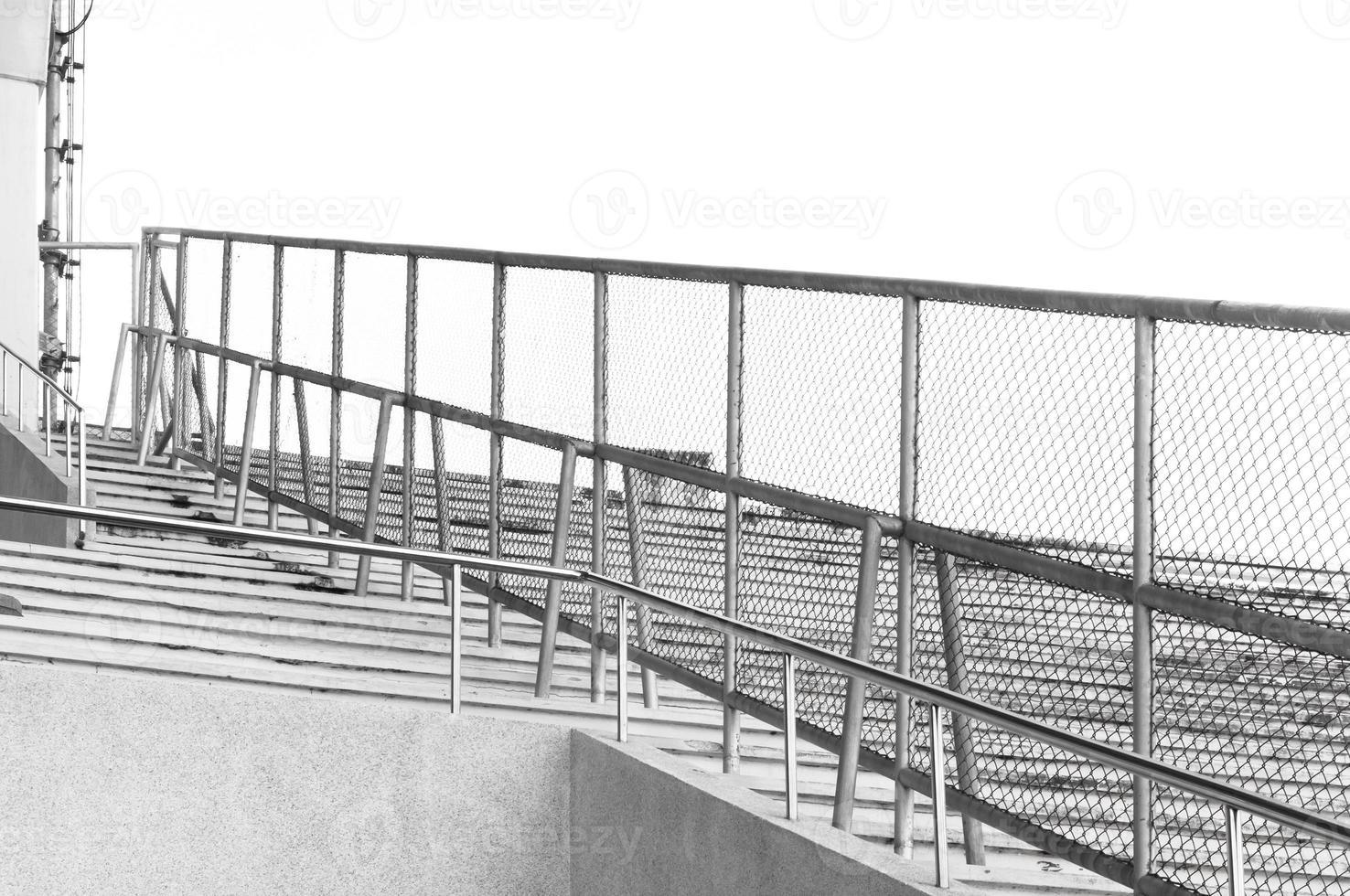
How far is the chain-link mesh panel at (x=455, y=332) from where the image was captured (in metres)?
8.66

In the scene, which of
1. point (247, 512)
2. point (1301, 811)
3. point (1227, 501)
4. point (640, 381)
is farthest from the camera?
point (247, 512)

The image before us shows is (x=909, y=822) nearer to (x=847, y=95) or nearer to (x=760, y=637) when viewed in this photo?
(x=760, y=637)

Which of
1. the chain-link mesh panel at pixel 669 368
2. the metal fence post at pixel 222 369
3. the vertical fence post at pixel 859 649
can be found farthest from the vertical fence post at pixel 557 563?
the metal fence post at pixel 222 369

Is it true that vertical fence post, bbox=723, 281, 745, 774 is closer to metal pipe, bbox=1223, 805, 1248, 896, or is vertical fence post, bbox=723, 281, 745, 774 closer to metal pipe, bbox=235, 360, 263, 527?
metal pipe, bbox=1223, 805, 1248, 896

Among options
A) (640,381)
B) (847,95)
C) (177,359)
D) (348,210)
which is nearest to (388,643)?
(640,381)

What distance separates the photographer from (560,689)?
826cm

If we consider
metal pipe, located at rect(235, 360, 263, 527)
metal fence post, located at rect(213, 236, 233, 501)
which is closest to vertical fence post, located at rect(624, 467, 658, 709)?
metal pipe, located at rect(235, 360, 263, 527)

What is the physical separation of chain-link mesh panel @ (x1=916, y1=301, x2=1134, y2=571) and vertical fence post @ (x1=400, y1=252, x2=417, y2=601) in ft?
13.1

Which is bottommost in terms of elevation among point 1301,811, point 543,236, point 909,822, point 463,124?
point 909,822

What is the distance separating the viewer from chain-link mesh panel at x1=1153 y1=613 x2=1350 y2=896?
15.8 ft

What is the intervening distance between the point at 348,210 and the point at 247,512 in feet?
42.7

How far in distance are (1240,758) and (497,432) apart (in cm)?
370

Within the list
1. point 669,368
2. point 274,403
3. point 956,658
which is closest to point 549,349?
point 669,368

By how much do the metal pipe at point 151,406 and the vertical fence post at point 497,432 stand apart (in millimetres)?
5114
